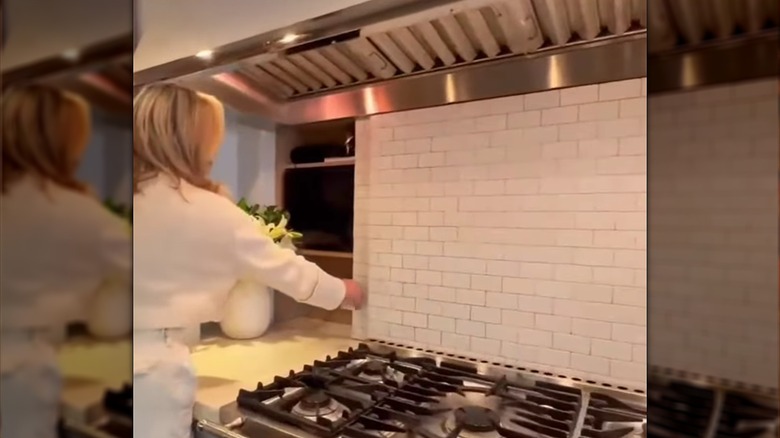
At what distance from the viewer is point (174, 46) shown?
907 millimetres

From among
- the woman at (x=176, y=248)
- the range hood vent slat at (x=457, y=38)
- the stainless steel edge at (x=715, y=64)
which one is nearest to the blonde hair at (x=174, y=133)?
the woman at (x=176, y=248)

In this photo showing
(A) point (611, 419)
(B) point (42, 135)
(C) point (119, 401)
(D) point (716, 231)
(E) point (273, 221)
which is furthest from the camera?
(E) point (273, 221)

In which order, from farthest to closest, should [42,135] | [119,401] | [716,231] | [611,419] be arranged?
[611,419], [119,401], [42,135], [716,231]

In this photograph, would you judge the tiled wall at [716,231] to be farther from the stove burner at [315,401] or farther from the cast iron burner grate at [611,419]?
the stove burner at [315,401]

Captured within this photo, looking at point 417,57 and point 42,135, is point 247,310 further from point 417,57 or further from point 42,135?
point 417,57

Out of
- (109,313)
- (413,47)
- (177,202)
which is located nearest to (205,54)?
(177,202)

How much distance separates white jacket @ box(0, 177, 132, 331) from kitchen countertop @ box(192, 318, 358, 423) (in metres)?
0.31

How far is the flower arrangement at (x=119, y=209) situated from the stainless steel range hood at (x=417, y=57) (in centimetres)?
30

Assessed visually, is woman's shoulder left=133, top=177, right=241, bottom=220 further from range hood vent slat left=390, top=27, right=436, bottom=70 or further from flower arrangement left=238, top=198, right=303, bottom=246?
range hood vent slat left=390, top=27, right=436, bottom=70

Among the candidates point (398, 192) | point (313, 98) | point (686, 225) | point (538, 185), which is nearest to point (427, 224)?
point (398, 192)

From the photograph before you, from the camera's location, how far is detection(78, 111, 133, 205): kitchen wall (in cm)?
64

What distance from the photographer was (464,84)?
994 mm

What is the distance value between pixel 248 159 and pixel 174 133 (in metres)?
0.13

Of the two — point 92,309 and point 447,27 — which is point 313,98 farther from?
point 92,309
